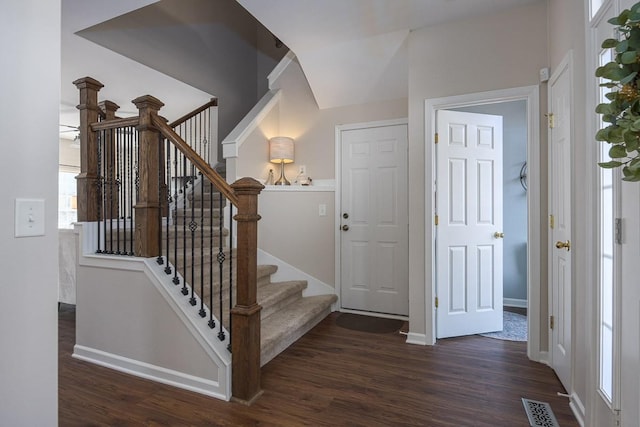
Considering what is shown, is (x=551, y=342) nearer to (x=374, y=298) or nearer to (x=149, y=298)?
(x=374, y=298)

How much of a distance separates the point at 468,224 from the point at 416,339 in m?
1.15

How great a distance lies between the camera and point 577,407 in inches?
73.3

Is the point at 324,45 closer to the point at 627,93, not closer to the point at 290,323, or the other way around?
the point at 290,323

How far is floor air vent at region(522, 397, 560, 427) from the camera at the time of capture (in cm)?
180

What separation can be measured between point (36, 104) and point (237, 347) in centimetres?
155

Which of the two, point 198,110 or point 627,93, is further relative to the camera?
point 198,110

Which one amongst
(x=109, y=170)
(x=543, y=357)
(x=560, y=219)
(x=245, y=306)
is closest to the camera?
(x=245, y=306)

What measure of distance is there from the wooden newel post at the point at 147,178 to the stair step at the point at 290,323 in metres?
1.07

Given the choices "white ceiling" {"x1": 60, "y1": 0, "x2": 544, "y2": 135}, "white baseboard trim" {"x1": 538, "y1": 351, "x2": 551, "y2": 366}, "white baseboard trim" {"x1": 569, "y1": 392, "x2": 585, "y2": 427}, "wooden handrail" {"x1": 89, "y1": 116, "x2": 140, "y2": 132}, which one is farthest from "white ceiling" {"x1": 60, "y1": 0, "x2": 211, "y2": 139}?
"white baseboard trim" {"x1": 538, "y1": 351, "x2": 551, "y2": 366}

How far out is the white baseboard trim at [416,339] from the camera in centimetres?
288

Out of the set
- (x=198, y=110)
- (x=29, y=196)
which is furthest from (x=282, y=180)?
(x=29, y=196)

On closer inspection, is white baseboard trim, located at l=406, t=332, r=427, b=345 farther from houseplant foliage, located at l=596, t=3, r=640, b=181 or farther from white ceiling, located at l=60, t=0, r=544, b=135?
white ceiling, located at l=60, t=0, r=544, b=135

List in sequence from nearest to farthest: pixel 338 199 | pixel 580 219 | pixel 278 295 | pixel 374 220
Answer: pixel 580 219 → pixel 278 295 → pixel 374 220 → pixel 338 199

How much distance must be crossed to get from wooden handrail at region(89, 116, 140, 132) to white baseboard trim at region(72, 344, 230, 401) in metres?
1.68
